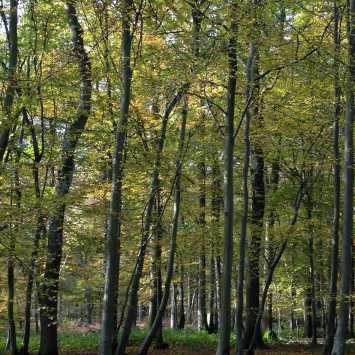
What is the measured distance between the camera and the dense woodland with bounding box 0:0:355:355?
8.30 m

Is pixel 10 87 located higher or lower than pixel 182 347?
higher

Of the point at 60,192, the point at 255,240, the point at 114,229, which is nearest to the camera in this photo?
the point at 114,229

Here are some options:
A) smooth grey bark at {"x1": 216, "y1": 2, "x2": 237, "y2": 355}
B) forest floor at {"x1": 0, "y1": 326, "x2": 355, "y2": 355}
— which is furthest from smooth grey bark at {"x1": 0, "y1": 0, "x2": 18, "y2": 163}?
forest floor at {"x1": 0, "y1": 326, "x2": 355, "y2": 355}

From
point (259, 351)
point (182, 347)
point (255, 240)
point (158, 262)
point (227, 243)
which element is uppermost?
point (255, 240)

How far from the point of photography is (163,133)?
35.6 ft

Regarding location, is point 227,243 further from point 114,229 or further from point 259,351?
point 259,351

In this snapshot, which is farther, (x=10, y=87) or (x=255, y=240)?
(x=255, y=240)

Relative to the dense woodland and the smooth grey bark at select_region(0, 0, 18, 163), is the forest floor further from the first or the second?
the smooth grey bark at select_region(0, 0, 18, 163)

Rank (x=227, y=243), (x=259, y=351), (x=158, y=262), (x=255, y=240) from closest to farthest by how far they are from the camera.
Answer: (x=227, y=243) < (x=158, y=262) < (x=259, y=351) < (x=255, y=240)

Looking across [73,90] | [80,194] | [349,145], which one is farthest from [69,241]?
[349,145]

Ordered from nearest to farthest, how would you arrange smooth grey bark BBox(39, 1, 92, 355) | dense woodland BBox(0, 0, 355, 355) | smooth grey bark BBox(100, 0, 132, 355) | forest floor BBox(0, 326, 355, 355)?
smooth grey bark BBox(100, 0, 132, 355), dense woodland BBox(0, 0, 355, 355), smooth grey bark BBox(39, 1, 92, 355), forest floor BBox(0, 326, 355, 355)

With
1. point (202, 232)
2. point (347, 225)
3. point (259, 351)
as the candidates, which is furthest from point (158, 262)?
point (347, 225)

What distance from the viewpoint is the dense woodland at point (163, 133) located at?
27.2ft

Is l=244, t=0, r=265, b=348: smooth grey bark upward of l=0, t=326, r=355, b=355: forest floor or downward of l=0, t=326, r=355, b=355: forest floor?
upward
